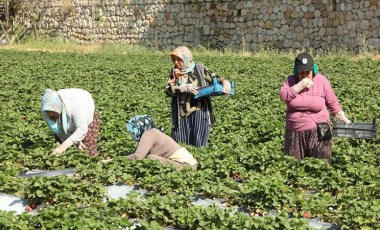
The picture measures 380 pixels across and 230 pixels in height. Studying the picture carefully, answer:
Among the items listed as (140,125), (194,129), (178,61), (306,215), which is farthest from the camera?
(194,129)

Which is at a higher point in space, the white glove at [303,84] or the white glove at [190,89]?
the white glove at [303,84]

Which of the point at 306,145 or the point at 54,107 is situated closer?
the point at 54,107

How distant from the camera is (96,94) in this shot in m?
13.7

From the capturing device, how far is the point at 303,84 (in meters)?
7.18

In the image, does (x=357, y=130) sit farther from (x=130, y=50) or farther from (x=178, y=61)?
(x=130, y=50)

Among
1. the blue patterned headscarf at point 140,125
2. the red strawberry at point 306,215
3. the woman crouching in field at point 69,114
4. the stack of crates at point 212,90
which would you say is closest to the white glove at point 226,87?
the stack of crates at point 212,90

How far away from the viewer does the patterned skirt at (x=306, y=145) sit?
743 centimetres

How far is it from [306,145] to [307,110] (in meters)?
0.34

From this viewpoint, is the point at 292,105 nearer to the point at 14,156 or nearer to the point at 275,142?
the point at 275,142

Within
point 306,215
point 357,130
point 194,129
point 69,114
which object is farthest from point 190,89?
point 306,215

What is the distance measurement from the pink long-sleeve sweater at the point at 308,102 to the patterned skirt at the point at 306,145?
2.4 inches

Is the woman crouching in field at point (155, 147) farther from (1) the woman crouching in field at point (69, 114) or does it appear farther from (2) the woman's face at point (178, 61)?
(2) the woman's face at point (178, 61)

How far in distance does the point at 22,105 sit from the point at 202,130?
15.0 feet

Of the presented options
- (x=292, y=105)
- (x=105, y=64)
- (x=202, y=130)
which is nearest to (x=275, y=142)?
(x=202, y=130)
